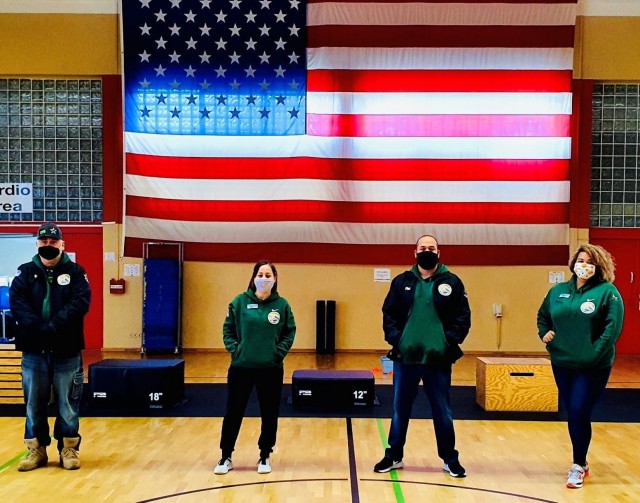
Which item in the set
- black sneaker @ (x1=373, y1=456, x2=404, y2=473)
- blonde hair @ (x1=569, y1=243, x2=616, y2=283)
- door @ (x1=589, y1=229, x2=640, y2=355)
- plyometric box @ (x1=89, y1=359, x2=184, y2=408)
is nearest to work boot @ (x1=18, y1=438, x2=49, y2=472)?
plyometric box @ (x1=89, y1=359, x2=184, y2=408)

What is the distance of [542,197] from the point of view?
1317 cm

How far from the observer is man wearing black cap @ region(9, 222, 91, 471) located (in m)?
5.91

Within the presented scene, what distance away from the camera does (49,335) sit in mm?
5875

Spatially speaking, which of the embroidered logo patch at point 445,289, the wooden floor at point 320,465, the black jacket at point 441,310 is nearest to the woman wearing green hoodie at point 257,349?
the wooden floor at point 320,465

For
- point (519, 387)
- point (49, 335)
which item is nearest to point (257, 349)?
point (49, 335)

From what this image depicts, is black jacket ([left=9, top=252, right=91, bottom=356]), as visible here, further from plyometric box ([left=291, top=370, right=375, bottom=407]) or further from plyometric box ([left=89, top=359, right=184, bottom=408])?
plyometric box ([left=291, top=370, right=375, bottom=407])

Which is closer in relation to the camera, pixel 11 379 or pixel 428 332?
pixel 428 332

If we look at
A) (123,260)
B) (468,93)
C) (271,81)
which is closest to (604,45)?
(468,93)

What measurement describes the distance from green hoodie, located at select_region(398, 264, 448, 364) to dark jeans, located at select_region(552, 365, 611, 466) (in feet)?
3.01

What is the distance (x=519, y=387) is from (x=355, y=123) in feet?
20.1

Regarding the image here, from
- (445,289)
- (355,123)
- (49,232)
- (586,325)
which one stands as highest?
(355,123)

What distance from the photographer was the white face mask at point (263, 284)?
234 inches

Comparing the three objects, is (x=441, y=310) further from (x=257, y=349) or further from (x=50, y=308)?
(x=50, y=308)

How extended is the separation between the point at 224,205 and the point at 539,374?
21.5 ft
